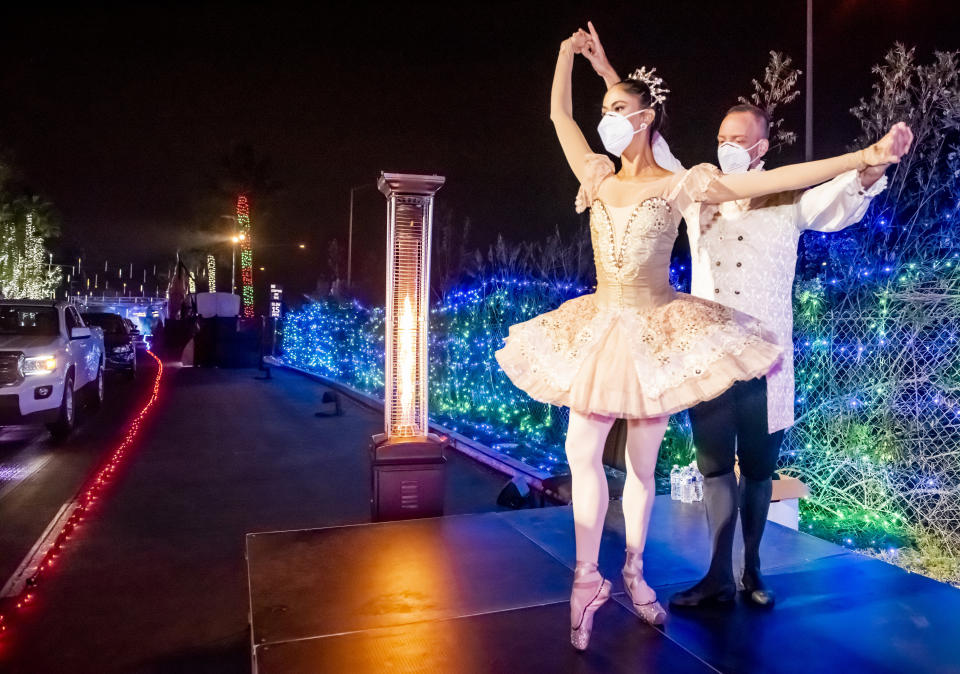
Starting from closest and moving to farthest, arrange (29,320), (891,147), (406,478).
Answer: (891,147) → (406,478) → (29,320)

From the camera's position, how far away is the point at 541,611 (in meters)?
2.63

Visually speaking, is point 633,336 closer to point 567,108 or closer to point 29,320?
point 567,108

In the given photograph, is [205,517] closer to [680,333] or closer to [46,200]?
[680,333]

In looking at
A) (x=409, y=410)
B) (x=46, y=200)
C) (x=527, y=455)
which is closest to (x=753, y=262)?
(x=409, y=410)

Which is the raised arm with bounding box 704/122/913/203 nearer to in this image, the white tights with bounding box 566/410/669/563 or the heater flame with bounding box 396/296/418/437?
the white tights with bounding box 566/410/669/563

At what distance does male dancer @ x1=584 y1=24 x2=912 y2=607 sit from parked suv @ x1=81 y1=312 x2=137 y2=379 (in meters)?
15.1

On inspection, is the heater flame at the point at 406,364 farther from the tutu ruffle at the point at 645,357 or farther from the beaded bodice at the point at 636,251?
the beaded bodice at the point at 636,251

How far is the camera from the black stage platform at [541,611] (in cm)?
223

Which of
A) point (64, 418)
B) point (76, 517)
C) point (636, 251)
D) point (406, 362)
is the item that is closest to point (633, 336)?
point (636, 251)

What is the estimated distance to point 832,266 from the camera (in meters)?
5.00

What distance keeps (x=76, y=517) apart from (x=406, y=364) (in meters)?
2.88

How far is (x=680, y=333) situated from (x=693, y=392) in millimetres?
208

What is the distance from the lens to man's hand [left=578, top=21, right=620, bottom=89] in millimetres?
2586

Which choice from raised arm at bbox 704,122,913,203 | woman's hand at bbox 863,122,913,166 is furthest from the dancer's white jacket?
woman's hand at bbox 863,122,913,166
